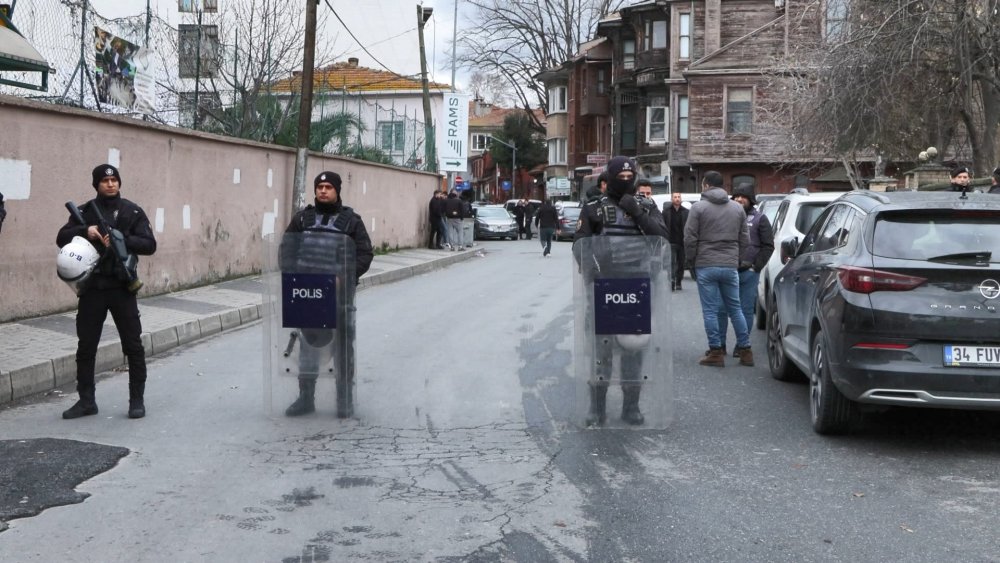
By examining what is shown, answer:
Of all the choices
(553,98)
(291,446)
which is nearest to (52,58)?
(291,446)

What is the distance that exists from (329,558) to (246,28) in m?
19.7

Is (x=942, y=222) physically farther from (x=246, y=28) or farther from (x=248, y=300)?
(x=246, y=28)

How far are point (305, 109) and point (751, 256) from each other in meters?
11.9

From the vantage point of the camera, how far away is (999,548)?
518 cm

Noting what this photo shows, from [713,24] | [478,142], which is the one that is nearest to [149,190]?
[713,24]

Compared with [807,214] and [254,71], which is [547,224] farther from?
[807,214]

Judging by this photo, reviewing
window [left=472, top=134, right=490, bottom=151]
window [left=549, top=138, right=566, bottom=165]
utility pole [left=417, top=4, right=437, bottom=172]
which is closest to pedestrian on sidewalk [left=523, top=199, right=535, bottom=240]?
utility pole [left=417, top=4, right=437, bottom=172]

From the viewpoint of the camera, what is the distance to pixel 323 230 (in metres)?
8.02

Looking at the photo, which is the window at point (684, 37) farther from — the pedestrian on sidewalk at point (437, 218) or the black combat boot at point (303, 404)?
the black combat boot at point (303, 404)

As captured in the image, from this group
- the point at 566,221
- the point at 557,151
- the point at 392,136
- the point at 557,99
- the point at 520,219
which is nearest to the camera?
the point at 392,136

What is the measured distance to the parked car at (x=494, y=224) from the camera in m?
43.5

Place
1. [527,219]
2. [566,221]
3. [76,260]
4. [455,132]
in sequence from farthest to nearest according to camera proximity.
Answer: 1. [527,219]
2. [566,221]
3. [455,132]
4. [76,260]

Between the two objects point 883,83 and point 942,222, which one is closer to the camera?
point 942,222

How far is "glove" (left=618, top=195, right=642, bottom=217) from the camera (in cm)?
778
